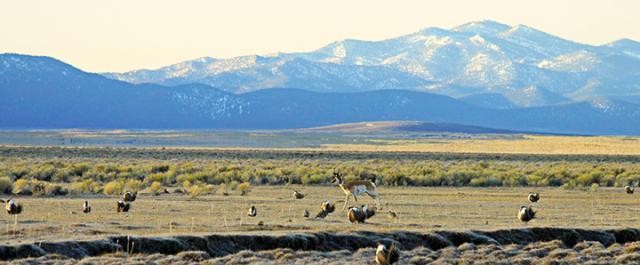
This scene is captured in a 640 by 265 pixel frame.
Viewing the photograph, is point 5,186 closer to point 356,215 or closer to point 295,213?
point 295,213

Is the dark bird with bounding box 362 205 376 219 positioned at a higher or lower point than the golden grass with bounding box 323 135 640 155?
higher

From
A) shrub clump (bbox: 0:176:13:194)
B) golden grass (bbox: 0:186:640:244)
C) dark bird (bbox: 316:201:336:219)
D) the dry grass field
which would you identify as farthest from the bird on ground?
shrub clump (bbox: 0:176:13:194)

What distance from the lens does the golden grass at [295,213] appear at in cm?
2528

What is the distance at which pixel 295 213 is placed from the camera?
31656 mm

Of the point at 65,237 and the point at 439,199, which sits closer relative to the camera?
the point at 65,237

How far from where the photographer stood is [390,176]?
166ft

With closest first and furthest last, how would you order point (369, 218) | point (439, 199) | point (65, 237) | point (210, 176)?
point (65, 237)
point (369, 218)
point (439, 199)
point (210, 176)

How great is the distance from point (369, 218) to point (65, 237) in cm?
893

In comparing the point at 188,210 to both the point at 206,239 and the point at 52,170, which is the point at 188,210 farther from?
the point at 52,170

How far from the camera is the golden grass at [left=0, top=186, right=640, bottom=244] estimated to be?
2528 centimetres

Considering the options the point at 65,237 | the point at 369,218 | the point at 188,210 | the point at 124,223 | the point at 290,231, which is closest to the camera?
the point at 65,237

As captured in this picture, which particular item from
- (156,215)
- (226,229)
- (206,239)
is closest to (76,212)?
(156,215)

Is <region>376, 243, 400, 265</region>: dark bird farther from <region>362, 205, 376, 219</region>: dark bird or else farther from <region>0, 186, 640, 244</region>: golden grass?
<region>362, 205, 376, 219</region>: dark bird

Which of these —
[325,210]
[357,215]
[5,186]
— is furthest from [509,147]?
[357,215]
